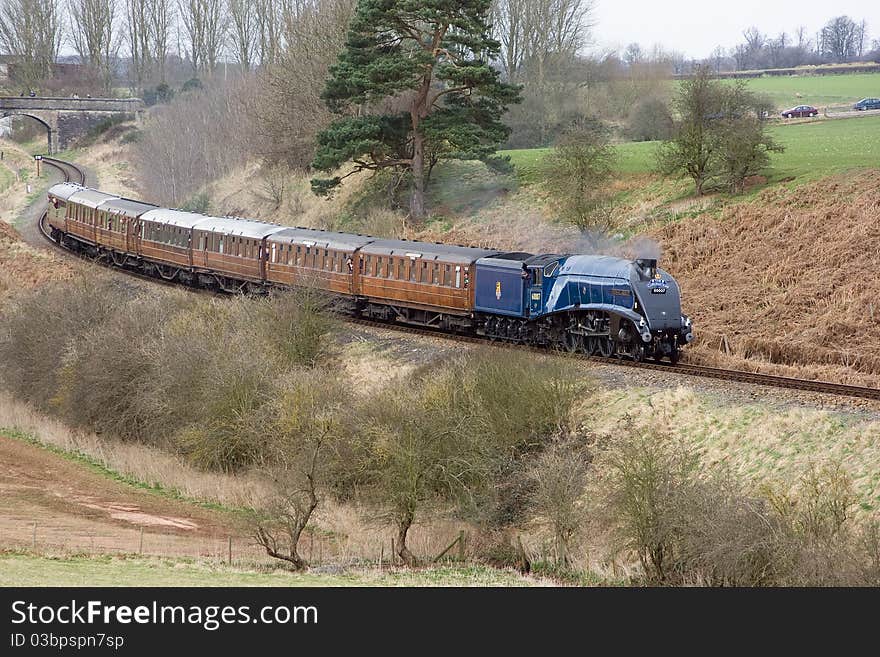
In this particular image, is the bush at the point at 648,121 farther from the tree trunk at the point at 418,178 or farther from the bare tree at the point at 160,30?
the bare tree at the point at 160,30

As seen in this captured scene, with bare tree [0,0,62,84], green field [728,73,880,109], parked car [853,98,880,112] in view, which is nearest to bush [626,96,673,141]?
green field [728,73,880,109]

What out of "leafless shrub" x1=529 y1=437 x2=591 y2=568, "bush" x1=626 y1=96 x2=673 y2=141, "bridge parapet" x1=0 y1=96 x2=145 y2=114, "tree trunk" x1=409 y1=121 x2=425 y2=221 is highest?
"bridge parapet" x1=0 y1=96 x2=145 y2=114

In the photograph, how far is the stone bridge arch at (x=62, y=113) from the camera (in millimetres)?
116688

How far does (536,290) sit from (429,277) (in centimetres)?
527

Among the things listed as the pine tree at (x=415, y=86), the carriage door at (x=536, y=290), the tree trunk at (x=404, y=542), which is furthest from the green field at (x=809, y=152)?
the tree trunk at (x=404, y=542)

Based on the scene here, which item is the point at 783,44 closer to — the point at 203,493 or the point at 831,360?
the point at 831,360

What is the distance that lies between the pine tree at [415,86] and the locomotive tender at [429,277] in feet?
28.4

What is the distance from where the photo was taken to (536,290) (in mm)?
34188

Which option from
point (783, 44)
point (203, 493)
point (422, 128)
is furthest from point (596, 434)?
point (783, 44)

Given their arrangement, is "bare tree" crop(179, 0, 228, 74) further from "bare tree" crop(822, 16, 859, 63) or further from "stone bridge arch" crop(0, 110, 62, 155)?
"bare tree" crop(822, 16, 859, 63)

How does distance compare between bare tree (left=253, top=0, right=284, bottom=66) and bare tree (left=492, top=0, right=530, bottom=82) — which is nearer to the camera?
bare tree (left=492, top=0, right=530, bottom=82)

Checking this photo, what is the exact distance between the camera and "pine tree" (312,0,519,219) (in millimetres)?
52625

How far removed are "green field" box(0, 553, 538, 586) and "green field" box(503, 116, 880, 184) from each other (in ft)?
96.7

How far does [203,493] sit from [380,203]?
30.5 m
